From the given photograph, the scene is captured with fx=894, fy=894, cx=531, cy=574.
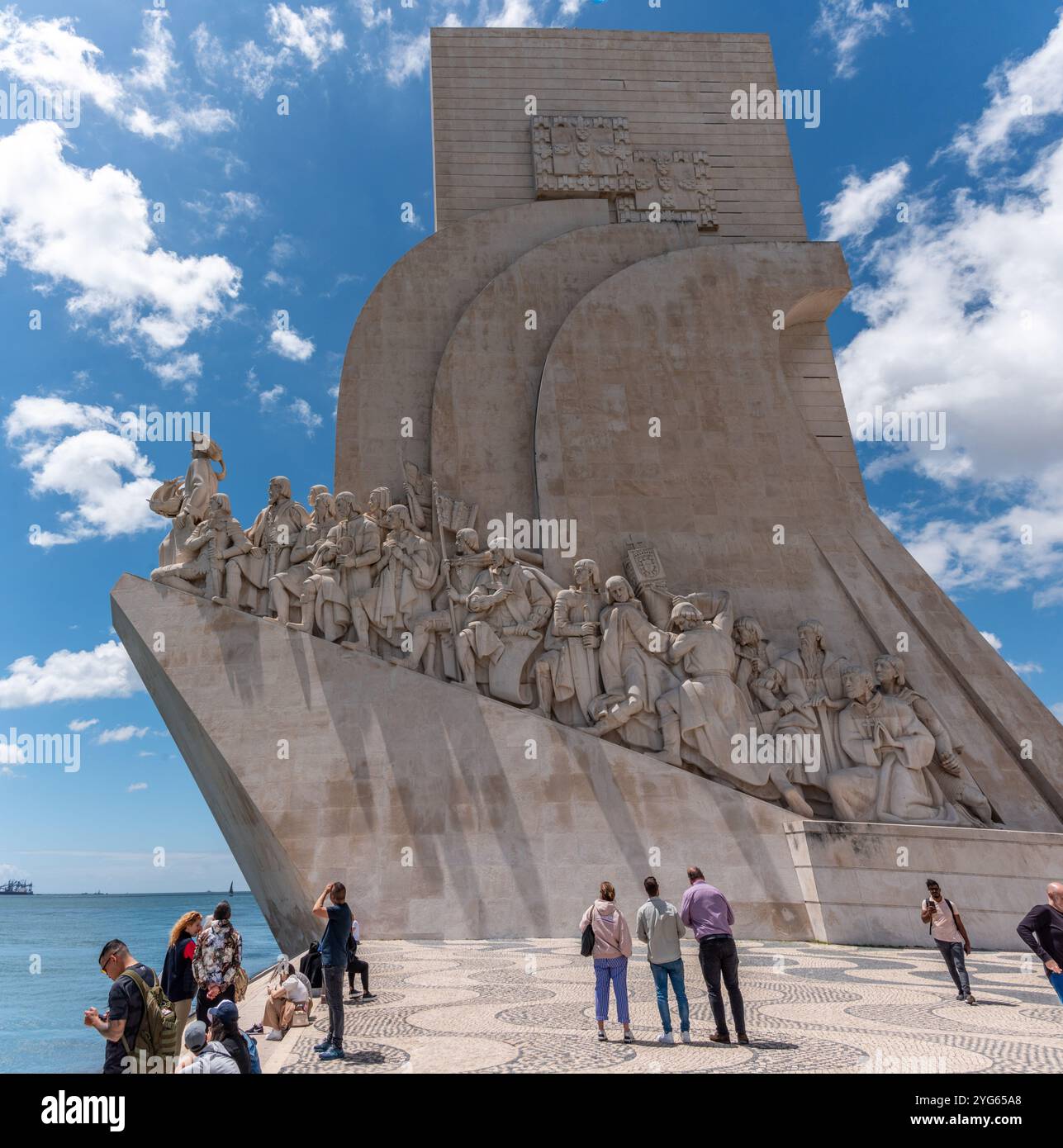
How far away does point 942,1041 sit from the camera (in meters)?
4.07

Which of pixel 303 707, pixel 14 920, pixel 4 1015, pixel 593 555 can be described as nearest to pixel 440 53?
pixel 593 555

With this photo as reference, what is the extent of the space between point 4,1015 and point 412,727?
9.91m

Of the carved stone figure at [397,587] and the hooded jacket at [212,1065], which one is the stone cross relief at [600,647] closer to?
the carved stone figure at [397,587]

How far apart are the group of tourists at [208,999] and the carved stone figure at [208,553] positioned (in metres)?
6.02

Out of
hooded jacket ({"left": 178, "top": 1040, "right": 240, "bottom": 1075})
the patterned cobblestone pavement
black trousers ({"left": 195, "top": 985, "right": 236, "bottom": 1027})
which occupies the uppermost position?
hooded jacket ({"left": 178, "top": 1040, "right": 240, "bottom": 1075})

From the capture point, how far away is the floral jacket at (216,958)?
13.7 feet

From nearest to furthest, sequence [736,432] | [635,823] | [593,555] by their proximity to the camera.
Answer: [635,823]
[593,555]
[736,432]

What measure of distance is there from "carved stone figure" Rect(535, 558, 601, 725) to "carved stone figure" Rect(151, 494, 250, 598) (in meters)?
3.89

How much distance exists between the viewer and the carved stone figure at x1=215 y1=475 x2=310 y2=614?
34.7ft

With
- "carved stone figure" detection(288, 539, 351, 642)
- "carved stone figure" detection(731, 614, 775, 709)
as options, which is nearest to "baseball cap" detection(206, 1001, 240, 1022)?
"carved stone figure" detection(288, 539, 351, 642)

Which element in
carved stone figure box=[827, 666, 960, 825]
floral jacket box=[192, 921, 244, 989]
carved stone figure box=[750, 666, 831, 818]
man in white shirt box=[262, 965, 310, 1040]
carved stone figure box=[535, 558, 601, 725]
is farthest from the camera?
carved stone figure box=[535, 558, 601, 725]

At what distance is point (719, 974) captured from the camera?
4258 millimetres

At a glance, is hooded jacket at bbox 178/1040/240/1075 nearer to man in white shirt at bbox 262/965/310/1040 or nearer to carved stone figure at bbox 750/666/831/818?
man in white shirt at bbox 262/965/310/1040
